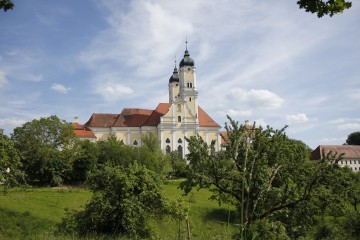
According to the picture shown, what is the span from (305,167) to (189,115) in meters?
56.3

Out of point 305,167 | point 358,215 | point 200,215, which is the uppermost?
point 305,167

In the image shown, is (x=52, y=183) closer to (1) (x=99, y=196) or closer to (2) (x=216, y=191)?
(1) (x=99, y=196)

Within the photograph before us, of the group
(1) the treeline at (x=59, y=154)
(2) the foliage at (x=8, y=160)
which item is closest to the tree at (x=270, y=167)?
(2) the foliage at (x=8, y=160)

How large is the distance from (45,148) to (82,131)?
101 ft

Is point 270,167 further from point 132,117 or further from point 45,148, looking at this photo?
point 132,117

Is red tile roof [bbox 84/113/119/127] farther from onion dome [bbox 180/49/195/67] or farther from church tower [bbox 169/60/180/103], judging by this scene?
onion dome [bbox 180/49/195/67]

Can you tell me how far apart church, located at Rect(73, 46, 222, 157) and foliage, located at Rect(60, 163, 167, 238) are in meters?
49.5

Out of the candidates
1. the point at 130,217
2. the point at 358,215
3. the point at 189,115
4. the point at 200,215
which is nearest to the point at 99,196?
the point at 130,217

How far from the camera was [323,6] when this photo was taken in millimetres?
4539

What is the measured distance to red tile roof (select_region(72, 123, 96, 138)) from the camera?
67188 mm

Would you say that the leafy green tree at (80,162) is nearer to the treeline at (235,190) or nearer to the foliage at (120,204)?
the treeline at (235,190)

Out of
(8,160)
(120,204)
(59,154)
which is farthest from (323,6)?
(59,154)

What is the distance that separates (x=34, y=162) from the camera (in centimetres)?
3753

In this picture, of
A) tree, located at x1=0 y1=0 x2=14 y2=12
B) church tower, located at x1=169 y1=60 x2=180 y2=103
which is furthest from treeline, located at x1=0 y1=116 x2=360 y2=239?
church tower, located at x1=169 y1=60 x2=180 y2=103
